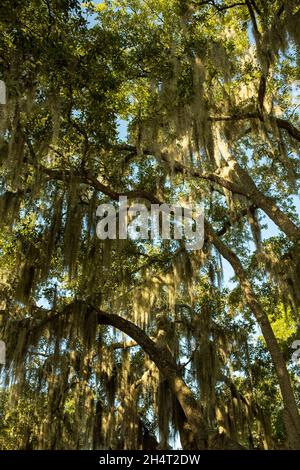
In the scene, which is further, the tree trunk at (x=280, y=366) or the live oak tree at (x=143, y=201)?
the live oak tree at (x=143, y=201)

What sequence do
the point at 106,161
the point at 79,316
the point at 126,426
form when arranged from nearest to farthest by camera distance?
1. the point at 79,316
2. the point at 106,161
3. the point at 126,426

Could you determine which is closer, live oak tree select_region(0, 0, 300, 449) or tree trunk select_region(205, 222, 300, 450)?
tree trunk select_region(205, 222, 300, 450)

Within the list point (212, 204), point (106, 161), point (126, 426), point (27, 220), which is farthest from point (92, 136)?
point (126, 426)

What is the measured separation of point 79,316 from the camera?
22.4ft

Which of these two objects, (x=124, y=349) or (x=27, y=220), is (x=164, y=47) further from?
(x=124, y=349)

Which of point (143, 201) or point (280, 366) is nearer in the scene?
point (280, 366)

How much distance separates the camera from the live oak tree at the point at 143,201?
19.9 ft

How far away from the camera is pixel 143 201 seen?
26.7 feet

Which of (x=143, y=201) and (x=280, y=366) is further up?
(x=143, y=201)

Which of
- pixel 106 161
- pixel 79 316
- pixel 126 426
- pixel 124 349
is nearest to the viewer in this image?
pixel 79 316

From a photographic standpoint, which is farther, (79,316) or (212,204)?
(212,204)

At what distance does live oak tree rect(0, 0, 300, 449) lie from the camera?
6.06 meters
